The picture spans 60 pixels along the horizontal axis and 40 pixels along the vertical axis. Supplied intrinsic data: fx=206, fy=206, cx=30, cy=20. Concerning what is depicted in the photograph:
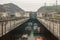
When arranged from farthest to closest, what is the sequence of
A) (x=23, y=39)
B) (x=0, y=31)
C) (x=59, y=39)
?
(x=23, y=39)
(x=0, y=31)
(x=59, y=39)

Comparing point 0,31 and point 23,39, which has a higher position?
point 0,31

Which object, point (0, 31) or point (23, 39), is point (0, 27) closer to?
point (0, 31)

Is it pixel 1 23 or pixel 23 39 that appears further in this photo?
pixel 23 39

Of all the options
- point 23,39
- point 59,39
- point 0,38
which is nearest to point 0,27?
point 0,38

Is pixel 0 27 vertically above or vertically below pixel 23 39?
above

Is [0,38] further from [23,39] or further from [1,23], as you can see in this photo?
[23,39]

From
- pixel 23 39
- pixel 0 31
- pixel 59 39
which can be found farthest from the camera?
pixel 23 39

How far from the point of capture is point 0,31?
511 inches

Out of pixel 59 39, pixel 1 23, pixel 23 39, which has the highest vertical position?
pixel 1 23

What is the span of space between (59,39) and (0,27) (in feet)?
12.6

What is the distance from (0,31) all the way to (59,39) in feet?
12.3

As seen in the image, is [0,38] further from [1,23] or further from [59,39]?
[59,39]

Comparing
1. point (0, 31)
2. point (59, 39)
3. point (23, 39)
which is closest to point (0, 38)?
point (0, 31)

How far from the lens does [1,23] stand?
13164 millimetres
